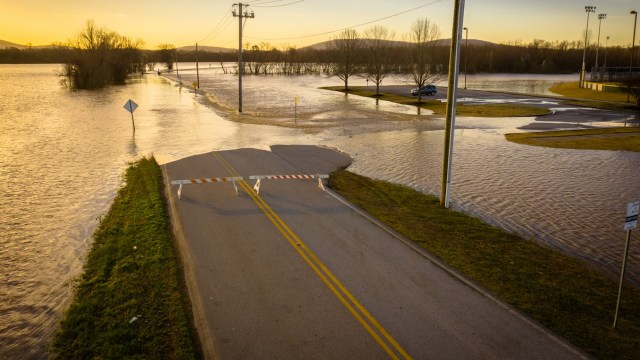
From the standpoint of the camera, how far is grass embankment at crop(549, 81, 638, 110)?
4992 cm

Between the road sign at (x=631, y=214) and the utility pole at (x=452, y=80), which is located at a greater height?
the utility pole at (x=452, y=80)

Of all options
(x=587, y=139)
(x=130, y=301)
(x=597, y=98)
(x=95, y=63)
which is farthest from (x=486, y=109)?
(x=95, y=63)

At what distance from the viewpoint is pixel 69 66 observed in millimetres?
85062

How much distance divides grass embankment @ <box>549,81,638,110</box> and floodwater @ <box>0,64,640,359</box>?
60.9 ft

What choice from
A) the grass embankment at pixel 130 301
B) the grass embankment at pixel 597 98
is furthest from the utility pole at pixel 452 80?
the grass embankment at pixel 597 98

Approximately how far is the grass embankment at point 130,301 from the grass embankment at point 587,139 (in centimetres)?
2508

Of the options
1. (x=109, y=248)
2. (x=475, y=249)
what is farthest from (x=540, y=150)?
(x=109, y=248)

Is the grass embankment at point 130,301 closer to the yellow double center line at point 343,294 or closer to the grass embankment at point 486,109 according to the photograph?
the yellow double center line at point 343,294

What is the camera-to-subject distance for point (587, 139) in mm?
29953

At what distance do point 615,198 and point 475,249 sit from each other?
30.1 ft

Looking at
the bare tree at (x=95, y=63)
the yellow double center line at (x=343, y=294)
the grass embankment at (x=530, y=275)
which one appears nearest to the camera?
the yellow double center line at (x=343, y=294)

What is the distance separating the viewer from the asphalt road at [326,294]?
7.63 meters

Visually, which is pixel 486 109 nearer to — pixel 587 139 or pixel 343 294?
pixel 587 139

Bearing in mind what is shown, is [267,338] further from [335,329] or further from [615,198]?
[615,198]
